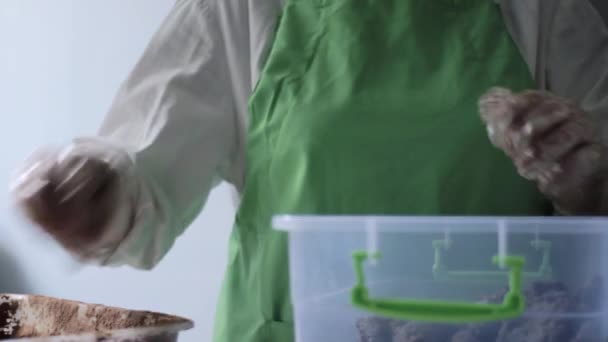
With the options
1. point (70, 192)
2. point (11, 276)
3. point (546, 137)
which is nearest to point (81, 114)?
point (11, 276)

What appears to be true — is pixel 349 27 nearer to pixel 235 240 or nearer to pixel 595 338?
pixel 235 240

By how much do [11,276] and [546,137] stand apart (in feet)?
3.25

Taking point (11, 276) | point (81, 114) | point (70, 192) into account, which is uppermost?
point (81, 114)

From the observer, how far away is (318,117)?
593mm

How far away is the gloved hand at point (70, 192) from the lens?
1.53 ft

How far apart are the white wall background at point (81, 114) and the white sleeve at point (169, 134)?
1.20 ft

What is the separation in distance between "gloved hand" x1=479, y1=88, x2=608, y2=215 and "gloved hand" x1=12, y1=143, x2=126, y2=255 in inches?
9.1

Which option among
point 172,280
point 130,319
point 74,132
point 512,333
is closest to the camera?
point 512,333

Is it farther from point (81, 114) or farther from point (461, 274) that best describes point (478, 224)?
point (81, 114)

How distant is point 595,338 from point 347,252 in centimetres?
14

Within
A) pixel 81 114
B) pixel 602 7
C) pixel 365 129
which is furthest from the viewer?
pixel 81 114

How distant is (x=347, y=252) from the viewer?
448 mm

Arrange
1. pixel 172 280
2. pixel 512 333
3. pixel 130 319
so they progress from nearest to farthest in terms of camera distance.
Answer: pixel 512 333 → pixel 130 319 → pixel 172 280

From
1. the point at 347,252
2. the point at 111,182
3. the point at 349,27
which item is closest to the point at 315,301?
the point at 347,252
